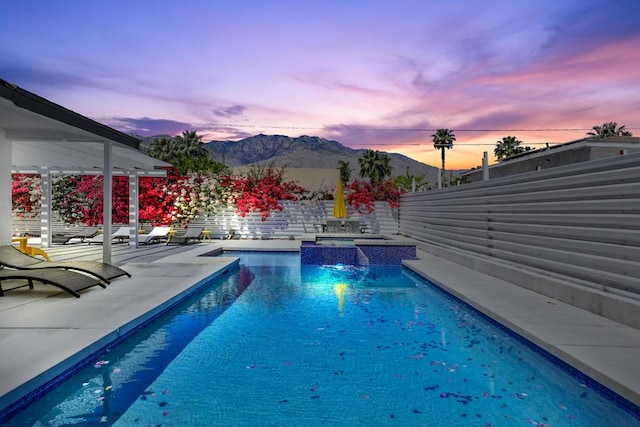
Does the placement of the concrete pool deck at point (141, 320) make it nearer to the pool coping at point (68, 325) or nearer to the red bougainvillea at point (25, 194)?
the pool coping at point (68, 325)

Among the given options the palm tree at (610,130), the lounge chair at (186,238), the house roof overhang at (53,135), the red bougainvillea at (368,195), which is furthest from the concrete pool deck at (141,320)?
the palm tree at (610,130)

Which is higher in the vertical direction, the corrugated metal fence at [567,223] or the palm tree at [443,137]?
the palm tree at [443,137]

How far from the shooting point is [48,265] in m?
6.60

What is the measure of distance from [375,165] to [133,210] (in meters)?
45.0

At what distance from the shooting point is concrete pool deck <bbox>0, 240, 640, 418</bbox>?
3192 mm

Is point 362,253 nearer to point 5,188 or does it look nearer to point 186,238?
point 186,238

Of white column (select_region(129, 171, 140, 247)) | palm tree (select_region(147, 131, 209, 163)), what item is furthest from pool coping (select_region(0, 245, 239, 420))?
palm tree (select_region(147, 131, 209, 163))

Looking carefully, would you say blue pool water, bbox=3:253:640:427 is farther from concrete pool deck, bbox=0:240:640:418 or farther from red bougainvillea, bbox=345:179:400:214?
red bougainvillea, bbox=345:179:400:214

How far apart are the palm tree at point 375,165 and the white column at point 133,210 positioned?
143ft

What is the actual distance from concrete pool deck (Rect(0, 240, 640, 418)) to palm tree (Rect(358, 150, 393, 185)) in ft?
160

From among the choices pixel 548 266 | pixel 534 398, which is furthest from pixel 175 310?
pixel 548 266

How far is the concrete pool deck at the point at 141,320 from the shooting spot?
10.5ft

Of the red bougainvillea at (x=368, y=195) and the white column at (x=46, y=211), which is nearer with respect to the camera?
the white column at (x=46, y=211)

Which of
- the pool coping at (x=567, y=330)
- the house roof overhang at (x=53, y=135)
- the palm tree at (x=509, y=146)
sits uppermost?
the palm tree at (x=509, y=146)
